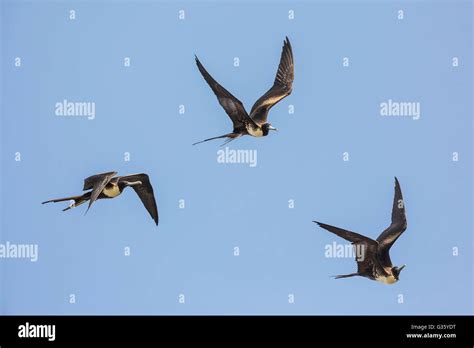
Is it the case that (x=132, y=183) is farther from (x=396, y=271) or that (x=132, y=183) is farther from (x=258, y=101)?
(x=396, y=271)

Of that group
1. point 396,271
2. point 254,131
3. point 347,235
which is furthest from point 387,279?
point 254,131

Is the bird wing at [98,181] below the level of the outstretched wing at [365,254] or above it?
above

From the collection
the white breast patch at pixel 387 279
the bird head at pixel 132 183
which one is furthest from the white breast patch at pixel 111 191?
the white breast patch at pixel 387 279

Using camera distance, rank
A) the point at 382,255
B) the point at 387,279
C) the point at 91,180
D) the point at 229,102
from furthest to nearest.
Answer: the point at 387,279
the point at 382,255
the point at 229,102
the point at 91,180

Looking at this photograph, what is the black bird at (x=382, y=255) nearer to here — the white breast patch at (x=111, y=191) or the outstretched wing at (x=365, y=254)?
the outstretched wing at (x=365, y=254)
